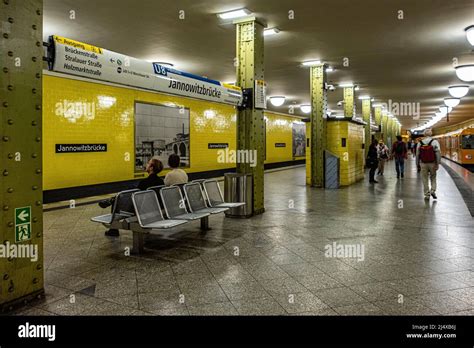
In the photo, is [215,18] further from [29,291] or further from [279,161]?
[279,161]

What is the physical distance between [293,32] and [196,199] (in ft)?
14.1

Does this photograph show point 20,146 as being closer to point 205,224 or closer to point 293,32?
point 205,224

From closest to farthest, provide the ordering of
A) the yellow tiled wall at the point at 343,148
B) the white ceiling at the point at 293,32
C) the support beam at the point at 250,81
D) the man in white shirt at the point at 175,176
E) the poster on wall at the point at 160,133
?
1. the man in white shirt at the point at 175,176
2. the white ceiling at the point at 293,32
3. the support beam at the point at 250,81
4. the poster on wall at the point at 160,133
5. the yellow tiled wall at the point at 343,148

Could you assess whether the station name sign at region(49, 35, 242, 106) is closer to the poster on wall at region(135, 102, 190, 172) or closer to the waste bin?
the waste bin

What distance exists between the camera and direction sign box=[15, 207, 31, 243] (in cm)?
308

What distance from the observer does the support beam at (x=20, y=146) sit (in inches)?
117

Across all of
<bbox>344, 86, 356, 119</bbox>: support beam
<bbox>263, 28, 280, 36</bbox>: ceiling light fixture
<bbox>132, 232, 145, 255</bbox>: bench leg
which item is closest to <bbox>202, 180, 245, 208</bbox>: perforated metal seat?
<bbox>132, 232, 145, 255</bbox>: bench leg

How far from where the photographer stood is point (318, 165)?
1161cm

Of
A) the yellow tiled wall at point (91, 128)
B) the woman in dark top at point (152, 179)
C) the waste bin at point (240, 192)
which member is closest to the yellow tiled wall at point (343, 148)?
the yellow tiled wall at point (91, 128)

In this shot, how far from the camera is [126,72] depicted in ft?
15.6

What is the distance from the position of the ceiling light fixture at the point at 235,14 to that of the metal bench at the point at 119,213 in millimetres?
3662

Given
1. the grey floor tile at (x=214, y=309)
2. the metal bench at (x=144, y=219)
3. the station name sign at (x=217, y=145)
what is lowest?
the grey floor tile at (x=214, y=309)

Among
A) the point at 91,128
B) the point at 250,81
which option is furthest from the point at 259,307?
the point at 91,128

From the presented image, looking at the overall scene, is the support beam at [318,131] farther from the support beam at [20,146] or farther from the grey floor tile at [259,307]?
the support beam at [20,146]
